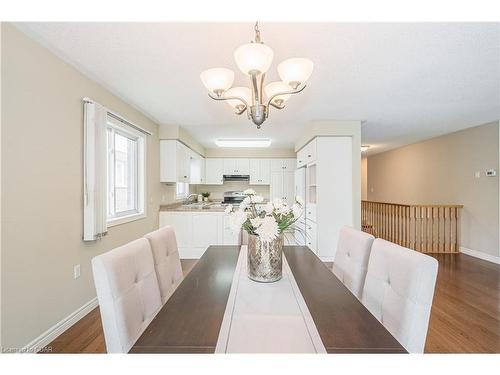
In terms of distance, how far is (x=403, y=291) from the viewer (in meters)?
1.03

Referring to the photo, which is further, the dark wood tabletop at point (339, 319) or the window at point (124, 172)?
the window at point (124, 172)

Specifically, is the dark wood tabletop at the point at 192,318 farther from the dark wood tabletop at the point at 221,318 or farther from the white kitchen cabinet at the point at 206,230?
the white kitchen cabinet at the point at 206,230

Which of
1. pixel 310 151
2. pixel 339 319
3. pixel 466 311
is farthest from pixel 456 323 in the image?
pixel 310 151

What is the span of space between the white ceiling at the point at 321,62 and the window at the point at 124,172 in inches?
17.0

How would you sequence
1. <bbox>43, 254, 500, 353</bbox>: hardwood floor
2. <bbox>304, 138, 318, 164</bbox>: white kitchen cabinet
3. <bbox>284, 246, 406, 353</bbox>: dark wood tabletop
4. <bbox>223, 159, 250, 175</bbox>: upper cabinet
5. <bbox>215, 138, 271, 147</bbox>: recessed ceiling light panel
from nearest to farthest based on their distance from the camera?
<bbox>284, 246, 406, 353</bbox>: dark wood tabletop → <bbox>43, 254, 500, 353</bbox>: hardwood floor → <bbox>304, 138, 318, 164</bbox>: white kitchen cabinet → <bbox>215, 138, 271, 147</bbox>: recessed ceiling light panel → <bbox>223, 159, 250, 175</bbox>: upper cabinet

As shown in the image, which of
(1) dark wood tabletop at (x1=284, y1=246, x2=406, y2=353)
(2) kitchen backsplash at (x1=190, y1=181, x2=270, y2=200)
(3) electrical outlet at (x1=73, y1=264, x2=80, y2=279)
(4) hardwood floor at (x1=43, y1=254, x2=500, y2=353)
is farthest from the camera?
(2) kitchen backsplash at (x1=190, y1=181, x2=270, y2=200)

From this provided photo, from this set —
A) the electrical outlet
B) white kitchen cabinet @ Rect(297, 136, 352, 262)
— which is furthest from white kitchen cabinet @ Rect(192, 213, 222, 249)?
the electrical outlet

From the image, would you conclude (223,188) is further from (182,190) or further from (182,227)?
(182,227)

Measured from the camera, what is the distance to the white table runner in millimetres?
772

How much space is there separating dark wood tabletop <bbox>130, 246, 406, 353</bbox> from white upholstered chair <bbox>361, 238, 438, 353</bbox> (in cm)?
18

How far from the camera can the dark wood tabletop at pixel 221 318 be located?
75cm

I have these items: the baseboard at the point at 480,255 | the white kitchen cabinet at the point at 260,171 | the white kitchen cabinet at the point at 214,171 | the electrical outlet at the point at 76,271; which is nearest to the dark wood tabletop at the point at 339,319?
the electrical outlet at the point at 76,271

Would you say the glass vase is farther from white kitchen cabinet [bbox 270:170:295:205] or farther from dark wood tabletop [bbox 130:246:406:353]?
white kitchen cabinet [bbox 270:170:295:205]
